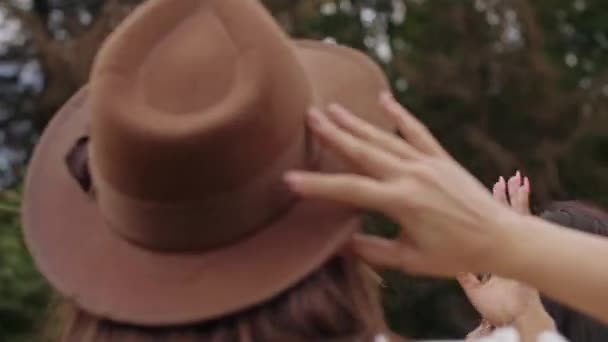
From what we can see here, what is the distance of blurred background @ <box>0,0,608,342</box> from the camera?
40.8 feet

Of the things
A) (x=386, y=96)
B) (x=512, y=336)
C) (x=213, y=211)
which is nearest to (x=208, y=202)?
(x=213, y=211)

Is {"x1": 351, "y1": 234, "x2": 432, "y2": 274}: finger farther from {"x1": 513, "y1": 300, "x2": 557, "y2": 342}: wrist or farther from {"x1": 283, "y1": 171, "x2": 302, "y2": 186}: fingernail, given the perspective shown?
{"x1": 513, "y1": 300, "x2": 557, "y2": 342}: wrist

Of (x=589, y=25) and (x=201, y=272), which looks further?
(x=589, y=25)

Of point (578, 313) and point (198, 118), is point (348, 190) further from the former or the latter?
point (578, 313)

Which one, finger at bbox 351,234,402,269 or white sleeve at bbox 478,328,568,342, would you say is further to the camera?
white sleeve at bbox 478,328,568,342

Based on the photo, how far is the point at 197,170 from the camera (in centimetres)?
152

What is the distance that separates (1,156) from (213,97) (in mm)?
11463

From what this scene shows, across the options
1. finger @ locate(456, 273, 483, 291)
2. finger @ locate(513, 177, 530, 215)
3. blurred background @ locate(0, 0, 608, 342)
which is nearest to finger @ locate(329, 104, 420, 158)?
finger @ locate(513, 177, 530, 215)

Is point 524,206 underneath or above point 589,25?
above

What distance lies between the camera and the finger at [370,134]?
1.53m

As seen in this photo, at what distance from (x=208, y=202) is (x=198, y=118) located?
111 mm

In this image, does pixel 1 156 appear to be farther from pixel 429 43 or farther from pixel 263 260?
pixel 263 260

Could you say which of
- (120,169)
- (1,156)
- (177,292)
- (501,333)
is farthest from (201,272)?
(1,156)

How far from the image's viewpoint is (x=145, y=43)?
1.55m
